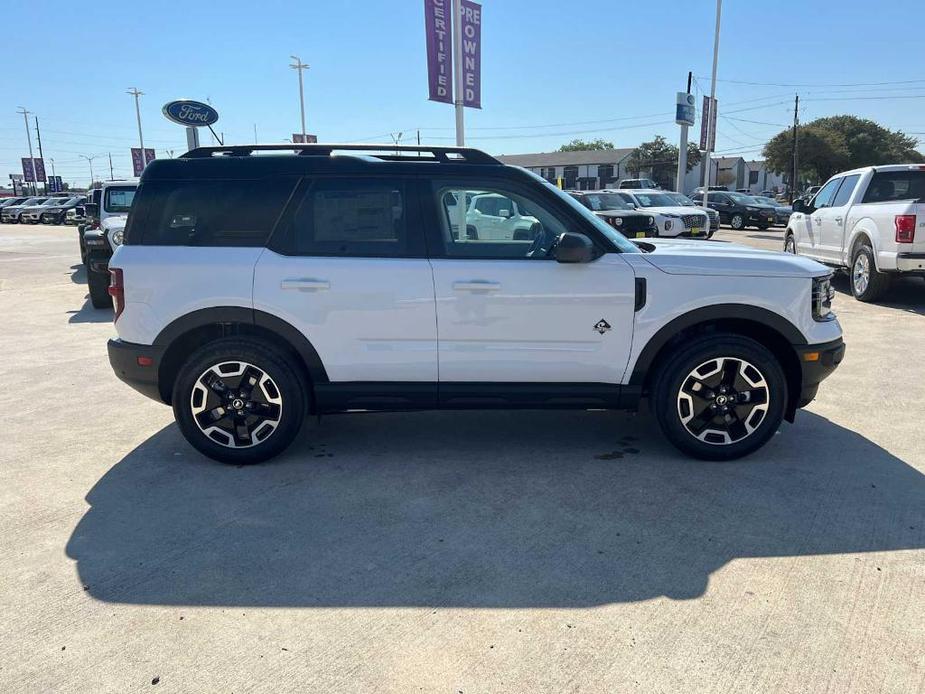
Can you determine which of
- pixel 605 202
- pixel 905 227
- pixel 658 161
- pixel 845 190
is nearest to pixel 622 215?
pixel 605 202

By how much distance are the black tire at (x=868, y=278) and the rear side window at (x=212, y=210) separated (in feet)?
29.2

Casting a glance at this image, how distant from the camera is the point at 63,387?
620 centimetres

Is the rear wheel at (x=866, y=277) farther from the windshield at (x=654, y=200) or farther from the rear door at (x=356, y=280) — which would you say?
the windshield at (x=654, y=200)

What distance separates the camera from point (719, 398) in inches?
167

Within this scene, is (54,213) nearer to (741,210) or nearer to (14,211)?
(14,211)

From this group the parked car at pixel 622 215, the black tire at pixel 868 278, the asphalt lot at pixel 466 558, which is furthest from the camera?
the parked car at pixel 622 215

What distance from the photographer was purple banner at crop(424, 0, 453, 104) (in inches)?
541

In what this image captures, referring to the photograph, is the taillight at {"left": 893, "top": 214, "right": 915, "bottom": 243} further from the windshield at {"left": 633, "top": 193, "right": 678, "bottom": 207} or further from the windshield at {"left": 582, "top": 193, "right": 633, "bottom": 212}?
the windshield at {"left": 633, "top": 193, "right": 678, "bottom": 207}

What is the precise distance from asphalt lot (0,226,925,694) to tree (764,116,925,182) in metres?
61.3

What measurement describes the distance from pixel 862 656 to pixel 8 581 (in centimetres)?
357

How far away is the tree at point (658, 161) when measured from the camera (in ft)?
257

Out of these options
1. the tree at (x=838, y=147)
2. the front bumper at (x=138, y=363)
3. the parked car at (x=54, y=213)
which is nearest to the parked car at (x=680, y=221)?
the front bumper at (x=138, y=363)

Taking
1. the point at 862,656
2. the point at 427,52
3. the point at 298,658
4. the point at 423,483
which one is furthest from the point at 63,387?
the point at 427,52

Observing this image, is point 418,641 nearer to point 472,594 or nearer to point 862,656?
point 472,594
